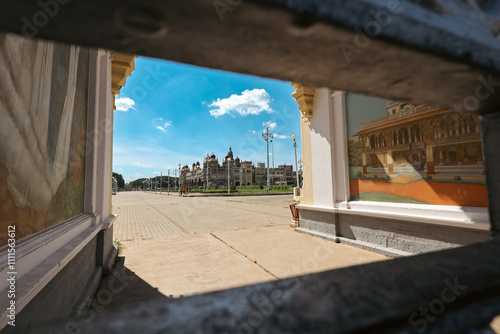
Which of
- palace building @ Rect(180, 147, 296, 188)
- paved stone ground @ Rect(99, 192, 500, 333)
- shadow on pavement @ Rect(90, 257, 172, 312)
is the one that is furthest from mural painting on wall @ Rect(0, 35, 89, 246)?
palace building @ Rect(180, 147, 296, 188)

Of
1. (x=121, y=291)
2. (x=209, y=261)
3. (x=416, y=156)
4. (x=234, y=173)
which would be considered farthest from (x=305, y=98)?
(x=234, y=173)

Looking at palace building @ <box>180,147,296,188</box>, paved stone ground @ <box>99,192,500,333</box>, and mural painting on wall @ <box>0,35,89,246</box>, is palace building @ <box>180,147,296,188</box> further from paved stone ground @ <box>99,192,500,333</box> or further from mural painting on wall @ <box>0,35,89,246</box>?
mural painting on wall @ <box>0,35,89,246</box>

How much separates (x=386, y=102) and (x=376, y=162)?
4.04ft

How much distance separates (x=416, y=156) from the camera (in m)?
4.43

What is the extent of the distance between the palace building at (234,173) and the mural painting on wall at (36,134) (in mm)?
70825

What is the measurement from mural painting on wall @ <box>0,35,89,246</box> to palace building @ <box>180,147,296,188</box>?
7082 centimetres

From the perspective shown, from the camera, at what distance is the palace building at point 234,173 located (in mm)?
79875

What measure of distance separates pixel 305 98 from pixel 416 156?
306 cm

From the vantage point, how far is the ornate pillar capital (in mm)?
6512

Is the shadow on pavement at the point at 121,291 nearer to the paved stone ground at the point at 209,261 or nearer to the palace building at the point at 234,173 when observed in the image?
the paved stone ground at the point at 209,261

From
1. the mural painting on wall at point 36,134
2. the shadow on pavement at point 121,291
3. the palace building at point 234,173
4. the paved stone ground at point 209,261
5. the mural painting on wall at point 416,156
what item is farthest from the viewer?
the palace building at point 234,173

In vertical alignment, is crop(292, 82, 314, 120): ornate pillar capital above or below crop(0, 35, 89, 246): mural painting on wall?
Result: above

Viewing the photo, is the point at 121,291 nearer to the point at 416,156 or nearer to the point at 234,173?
the point at 416,156

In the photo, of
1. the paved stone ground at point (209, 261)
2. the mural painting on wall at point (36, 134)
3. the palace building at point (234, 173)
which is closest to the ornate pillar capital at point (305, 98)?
the paved stone ground at point (209, 261)
